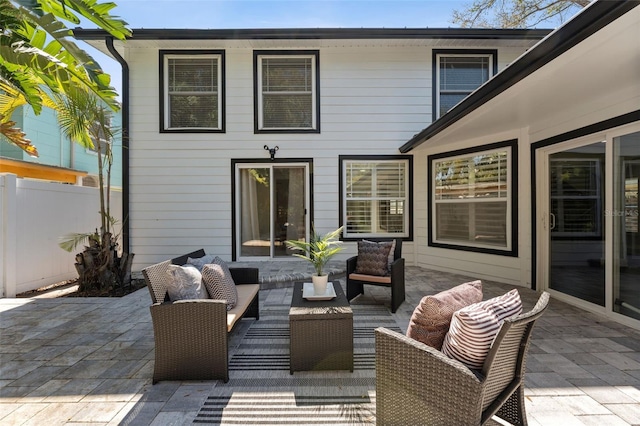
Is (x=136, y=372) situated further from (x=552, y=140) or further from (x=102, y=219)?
(x=552, y=140)

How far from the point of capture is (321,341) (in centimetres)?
267

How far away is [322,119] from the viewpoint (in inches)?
273

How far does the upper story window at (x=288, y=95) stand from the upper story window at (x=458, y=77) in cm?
283

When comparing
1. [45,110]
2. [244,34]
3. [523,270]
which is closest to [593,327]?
[523,270]

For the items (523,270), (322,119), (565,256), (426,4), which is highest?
(426,4)

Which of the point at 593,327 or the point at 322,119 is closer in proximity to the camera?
the point at 593,327

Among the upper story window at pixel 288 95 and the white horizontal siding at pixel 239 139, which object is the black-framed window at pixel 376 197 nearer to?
the white horizontal siding at pixel 239 139

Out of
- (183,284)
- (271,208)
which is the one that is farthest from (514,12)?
(183,284)

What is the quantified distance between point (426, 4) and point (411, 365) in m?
7.78

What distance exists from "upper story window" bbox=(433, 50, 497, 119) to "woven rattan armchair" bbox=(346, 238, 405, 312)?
410 centimetres

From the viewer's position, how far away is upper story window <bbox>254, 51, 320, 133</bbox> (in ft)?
22.7

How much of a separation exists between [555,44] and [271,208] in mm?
5574

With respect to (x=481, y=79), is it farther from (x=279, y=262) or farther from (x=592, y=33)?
(x=279, y=262)

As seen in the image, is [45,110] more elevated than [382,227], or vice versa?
[45,110]
